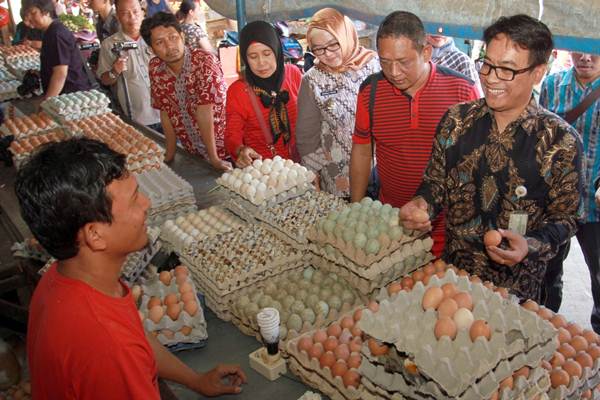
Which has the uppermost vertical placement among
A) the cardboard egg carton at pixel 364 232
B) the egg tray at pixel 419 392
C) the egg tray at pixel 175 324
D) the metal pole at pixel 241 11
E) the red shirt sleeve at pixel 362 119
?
the metal pole at pixel 241 11

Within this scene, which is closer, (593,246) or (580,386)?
(580,386)

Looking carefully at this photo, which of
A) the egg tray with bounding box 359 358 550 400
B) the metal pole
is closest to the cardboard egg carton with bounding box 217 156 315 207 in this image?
the metal pole

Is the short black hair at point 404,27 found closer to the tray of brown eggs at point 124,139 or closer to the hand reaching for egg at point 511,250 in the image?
the hand reaching for egg at point 511,250

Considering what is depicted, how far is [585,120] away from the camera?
319 cm

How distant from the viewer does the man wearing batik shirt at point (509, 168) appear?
6.77 ft

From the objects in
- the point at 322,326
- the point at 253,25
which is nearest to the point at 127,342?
the point at 322,326

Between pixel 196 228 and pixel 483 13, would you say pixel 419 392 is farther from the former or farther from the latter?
pixel 196 228

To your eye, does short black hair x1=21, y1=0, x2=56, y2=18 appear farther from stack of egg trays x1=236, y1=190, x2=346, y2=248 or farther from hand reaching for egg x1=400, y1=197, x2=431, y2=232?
hand reaching for egg x1=400, y1=197, x2=431, y2=232

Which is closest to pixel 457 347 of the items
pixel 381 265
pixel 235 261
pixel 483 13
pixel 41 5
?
pixel 381 265

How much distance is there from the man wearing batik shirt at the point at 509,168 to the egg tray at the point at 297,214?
54 centimetres

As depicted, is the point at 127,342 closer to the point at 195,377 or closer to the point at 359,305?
the point at 195,377

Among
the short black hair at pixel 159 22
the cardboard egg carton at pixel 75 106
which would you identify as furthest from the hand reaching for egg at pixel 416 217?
the cardboard egg carton at pixel 75 106

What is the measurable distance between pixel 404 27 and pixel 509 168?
2.88ft

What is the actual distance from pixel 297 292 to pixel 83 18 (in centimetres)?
889
